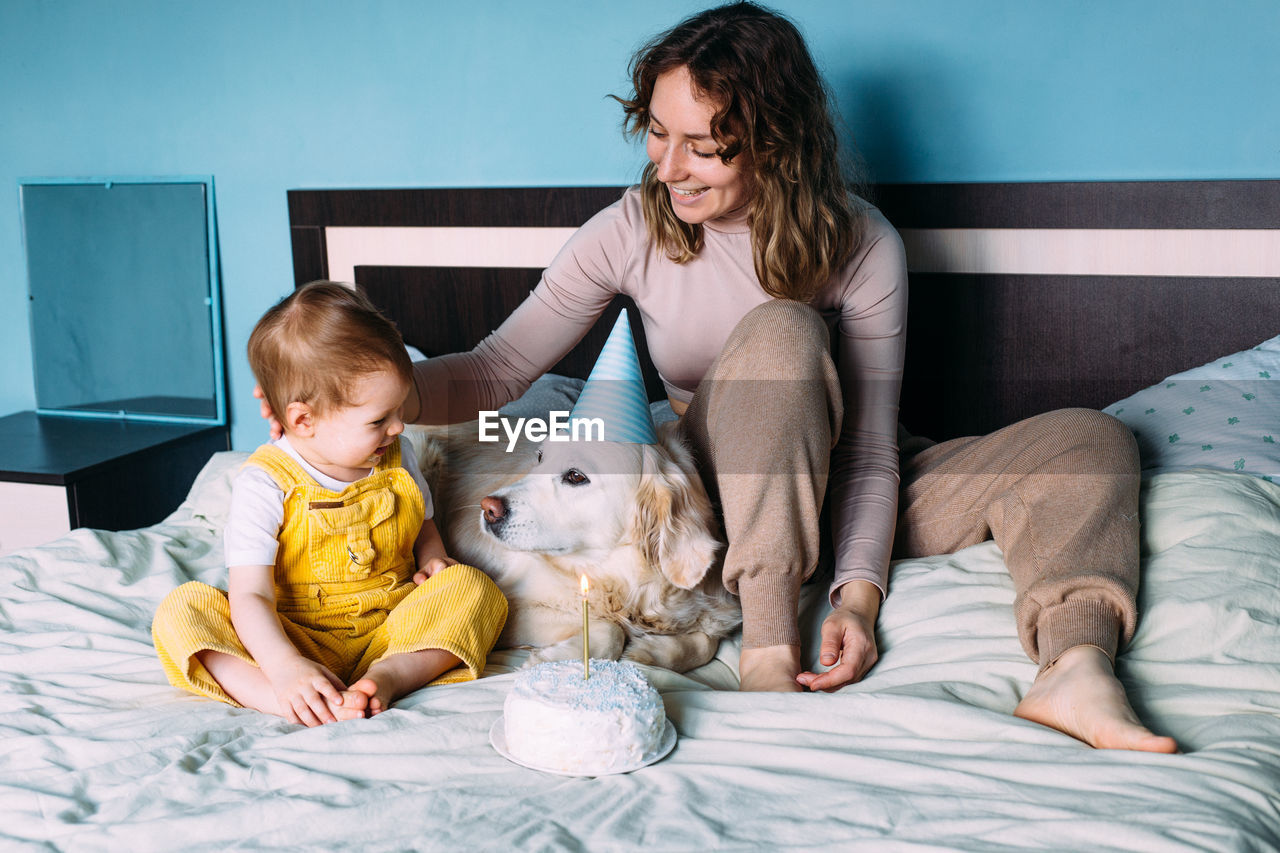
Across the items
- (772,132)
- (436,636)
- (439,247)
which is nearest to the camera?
(436,636)

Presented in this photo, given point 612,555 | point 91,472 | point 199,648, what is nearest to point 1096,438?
point 612,555

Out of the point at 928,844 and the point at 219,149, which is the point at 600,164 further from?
the point at 928,844

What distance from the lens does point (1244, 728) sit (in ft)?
3.02

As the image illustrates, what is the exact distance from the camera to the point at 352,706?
1031 mm

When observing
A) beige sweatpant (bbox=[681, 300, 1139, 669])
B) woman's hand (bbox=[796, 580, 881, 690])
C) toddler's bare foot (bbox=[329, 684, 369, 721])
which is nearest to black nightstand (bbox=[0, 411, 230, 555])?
toddler's bare foot (bbox=[329, 684, 369, 721])

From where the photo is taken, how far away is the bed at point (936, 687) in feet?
2.65

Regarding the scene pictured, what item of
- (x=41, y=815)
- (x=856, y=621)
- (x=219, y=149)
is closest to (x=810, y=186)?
(x=856, y=621)

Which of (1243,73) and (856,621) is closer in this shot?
(856,621)

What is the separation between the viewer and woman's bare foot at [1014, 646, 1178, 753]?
2.95ft

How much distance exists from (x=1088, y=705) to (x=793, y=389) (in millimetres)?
487

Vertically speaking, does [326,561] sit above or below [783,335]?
below

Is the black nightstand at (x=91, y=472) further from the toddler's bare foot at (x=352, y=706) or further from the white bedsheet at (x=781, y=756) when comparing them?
the toddler's bare foot at (x=352, y=706)

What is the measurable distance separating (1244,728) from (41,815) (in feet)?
3.59

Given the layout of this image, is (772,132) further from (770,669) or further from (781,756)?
(781,756)
